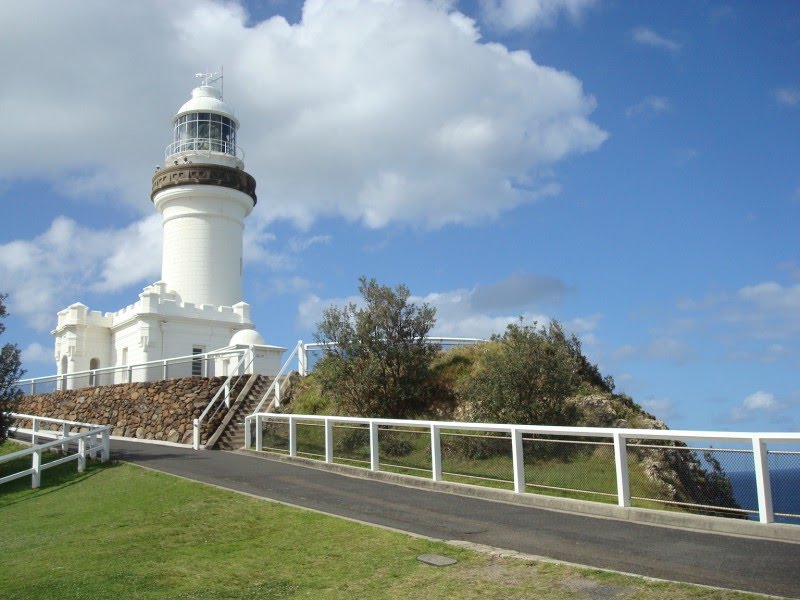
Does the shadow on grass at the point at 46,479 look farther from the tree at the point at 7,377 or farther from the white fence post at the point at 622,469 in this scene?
the white fence post at the point at 622,469

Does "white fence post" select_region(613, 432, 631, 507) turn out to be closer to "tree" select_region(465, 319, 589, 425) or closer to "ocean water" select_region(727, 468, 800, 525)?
"ocean water" select_region(727, 468, 800, 525)

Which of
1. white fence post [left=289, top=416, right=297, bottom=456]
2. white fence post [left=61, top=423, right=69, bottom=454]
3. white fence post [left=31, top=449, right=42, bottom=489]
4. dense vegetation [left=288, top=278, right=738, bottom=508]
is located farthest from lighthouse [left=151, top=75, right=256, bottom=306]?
white fence post [left=31, top=449, right=42, bottom=489]

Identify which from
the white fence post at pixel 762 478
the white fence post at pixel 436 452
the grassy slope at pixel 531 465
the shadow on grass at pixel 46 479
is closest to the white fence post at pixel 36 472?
the shadow on grass at pixel 46 479

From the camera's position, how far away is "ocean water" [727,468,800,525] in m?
8.59

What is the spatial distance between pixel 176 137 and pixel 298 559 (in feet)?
103

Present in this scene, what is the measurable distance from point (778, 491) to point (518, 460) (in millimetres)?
4246

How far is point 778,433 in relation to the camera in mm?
8711

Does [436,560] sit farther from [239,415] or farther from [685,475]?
[239,415]

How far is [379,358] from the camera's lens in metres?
20.1

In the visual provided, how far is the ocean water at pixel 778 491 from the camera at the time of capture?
8.59 meters

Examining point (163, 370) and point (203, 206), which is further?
point (203, 206)

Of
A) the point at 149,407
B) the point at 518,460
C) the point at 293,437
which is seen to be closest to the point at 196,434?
the point at 293,437

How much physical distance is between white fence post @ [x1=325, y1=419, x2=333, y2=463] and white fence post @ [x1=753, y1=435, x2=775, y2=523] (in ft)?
32.2

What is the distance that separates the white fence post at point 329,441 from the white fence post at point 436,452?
12.0 feet
